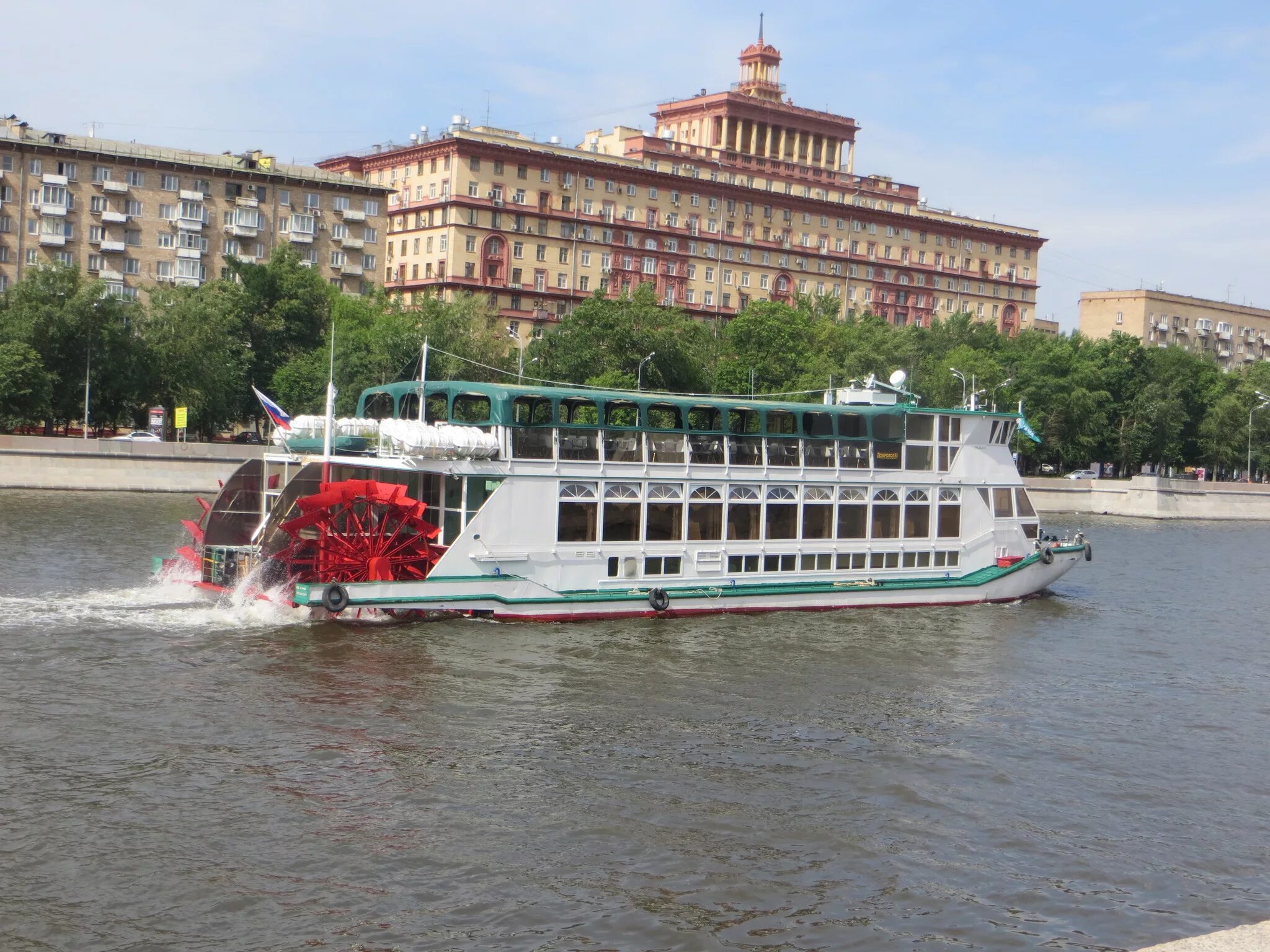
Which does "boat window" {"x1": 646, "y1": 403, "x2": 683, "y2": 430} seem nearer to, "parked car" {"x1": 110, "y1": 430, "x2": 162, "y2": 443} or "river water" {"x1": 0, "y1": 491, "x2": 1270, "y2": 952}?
"river water" {"x1": 0, "y1": 491, "x2": 1270, "y2": 952}

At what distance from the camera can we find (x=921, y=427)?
4181 centimetres

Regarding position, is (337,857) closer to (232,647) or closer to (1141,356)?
(232,647)

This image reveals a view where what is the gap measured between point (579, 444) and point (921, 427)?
11.5 m

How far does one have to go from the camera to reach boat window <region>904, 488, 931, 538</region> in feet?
135

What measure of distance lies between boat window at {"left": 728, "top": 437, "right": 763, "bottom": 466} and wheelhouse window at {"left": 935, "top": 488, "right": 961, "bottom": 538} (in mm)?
6382

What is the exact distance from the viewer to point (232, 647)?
29.9 m

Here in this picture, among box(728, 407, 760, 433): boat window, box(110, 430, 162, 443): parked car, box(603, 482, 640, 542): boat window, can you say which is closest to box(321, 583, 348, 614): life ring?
box(603, 482, 640, 542): boat window

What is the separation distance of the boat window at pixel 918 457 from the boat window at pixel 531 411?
11.0 m

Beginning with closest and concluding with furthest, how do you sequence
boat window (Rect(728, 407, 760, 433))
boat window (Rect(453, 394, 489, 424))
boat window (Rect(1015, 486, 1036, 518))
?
boat window (Rect(453, 394, 489, 424)) < boat window (Rect(728, 407, 760, 433)) < boat window (Rect(1015, 486, 1036, 518))

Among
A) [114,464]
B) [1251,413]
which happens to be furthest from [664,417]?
[1251,413]

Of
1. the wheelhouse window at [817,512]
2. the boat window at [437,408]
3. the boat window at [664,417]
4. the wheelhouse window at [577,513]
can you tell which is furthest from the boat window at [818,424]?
the boat window at [437,408]

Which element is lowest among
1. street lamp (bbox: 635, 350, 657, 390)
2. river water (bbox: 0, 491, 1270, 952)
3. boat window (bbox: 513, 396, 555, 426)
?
river water (bbox: 0, 491, 1270, 952)

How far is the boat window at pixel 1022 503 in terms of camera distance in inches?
1720

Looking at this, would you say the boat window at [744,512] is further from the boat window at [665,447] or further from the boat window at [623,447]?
the boat window at [623,447]
